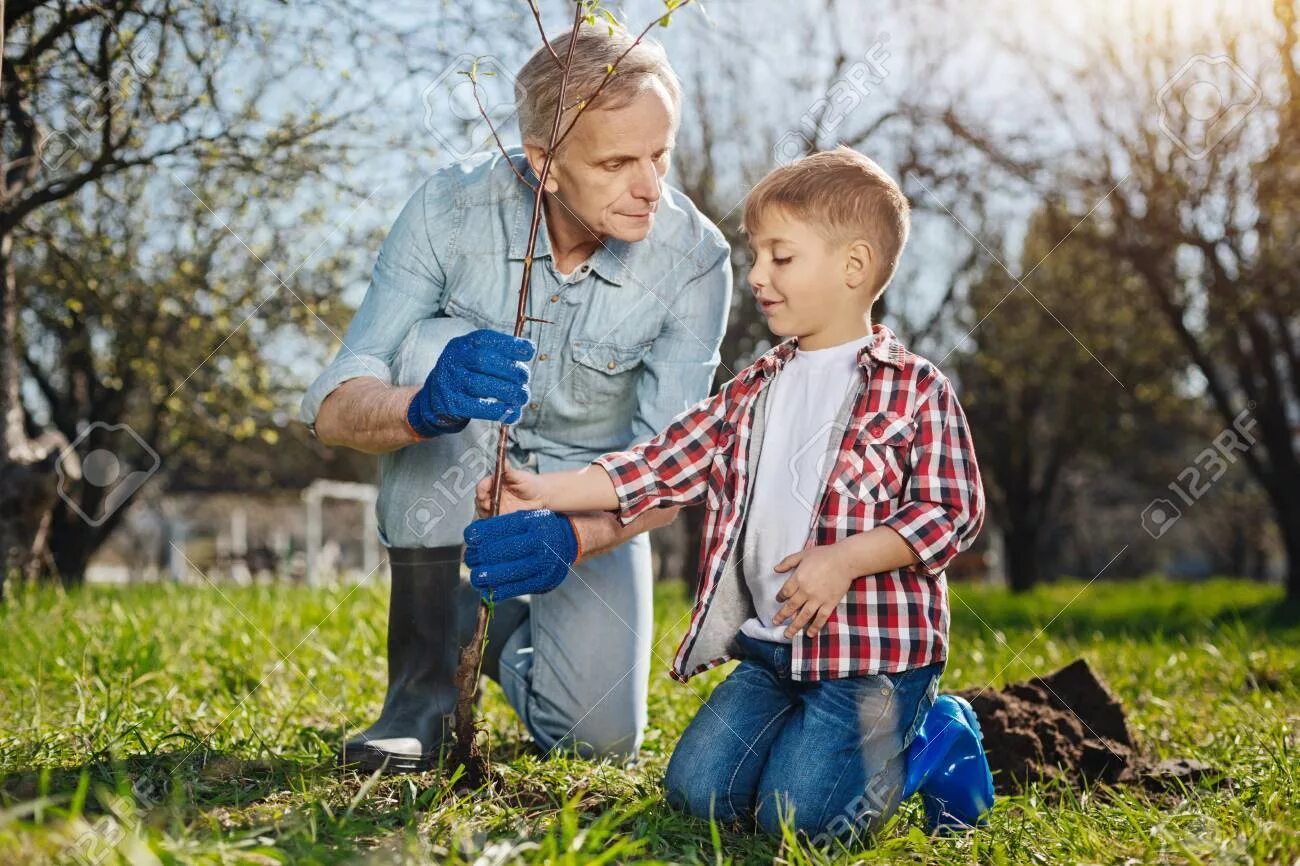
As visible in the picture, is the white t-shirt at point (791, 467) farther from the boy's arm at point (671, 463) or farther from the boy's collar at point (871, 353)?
the boy's arm at point (671, 463)

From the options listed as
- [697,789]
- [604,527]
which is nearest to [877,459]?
[604,527]

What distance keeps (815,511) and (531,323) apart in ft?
3.30

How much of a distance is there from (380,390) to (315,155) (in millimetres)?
3936

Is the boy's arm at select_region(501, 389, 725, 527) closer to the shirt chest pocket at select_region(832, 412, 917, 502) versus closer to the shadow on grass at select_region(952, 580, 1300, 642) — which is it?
the shirt chest pocket at select_region(832, 412, 917, 502)

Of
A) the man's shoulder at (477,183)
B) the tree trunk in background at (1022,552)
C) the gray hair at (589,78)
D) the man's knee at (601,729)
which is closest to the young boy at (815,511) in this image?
the gray hair at (589,78)

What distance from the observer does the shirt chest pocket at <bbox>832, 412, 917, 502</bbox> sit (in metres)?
2.22

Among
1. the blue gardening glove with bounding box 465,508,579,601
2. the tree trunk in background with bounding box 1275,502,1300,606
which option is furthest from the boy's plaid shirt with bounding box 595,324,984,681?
the tree trunk in background with bounding box 1275,502,1300,606

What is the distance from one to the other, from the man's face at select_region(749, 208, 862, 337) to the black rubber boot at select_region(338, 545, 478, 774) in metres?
1.01

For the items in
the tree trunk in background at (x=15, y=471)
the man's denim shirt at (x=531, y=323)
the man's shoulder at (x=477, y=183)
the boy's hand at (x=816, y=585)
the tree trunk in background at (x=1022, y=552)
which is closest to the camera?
the boy's hand at (x=816, y=585)

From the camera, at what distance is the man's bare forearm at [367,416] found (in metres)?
2.41

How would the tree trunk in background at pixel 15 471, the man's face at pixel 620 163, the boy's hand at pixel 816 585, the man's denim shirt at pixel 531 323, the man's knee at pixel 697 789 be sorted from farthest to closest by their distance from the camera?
the tree trunk in background at pixel 15 471 < the man's denim shirt at pixel 531 323 < the man's face at pixel 620 163 < the man's knee at pixel 697 789 < the boy's hand at pixel 816 585

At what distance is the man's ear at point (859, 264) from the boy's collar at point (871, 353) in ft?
0.33

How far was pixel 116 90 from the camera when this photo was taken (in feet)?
15.0

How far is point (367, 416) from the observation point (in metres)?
2.46
